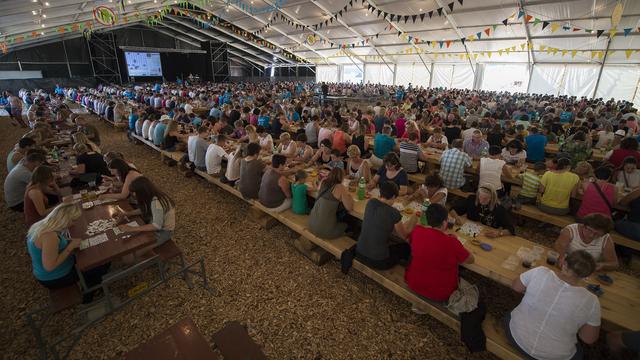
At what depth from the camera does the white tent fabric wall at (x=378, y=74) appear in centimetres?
2830

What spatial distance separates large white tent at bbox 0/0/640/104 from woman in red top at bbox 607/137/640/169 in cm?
562

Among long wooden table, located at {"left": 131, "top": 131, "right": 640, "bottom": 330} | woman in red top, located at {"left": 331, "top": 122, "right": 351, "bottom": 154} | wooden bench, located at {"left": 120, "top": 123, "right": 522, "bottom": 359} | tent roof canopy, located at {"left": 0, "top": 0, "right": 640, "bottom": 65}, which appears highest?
tent roof canopy, located at {"left": 0, "top": 0, "right": 640, "bottom": 65}

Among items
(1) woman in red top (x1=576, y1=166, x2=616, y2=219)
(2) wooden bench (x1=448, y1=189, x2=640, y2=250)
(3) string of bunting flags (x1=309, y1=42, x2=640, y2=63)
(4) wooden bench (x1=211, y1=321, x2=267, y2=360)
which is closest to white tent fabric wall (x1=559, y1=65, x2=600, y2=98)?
(3) string of bunting flags (x1=309, y1=42, x2=640, y2=63)

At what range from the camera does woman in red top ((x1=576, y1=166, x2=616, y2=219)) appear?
140 inches

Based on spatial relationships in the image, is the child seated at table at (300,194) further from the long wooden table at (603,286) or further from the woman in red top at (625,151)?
the woman in red top at (625,151)

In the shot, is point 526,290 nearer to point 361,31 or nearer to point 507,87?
point 361,31

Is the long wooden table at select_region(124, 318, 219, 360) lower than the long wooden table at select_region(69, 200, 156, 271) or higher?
lower

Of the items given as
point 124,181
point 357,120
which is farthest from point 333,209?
point 357,120

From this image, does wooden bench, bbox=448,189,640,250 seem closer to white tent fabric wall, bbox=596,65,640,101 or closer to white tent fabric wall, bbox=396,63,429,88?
white tent fabric wall, bbox=596,65,640,101

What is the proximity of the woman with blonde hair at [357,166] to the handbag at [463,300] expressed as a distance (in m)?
2.11

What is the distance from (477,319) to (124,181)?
4204 mm

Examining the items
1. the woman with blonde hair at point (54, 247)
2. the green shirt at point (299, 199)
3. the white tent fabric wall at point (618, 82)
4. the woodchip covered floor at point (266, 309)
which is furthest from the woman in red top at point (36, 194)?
the white tent fabric wall at point (618, 82)

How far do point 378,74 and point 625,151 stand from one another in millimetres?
26122

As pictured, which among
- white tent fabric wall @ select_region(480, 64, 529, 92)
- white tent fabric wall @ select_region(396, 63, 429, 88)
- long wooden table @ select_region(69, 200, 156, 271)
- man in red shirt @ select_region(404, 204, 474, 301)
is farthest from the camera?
white tent fabric wall @ select_region(396, 63, 429, 88)
